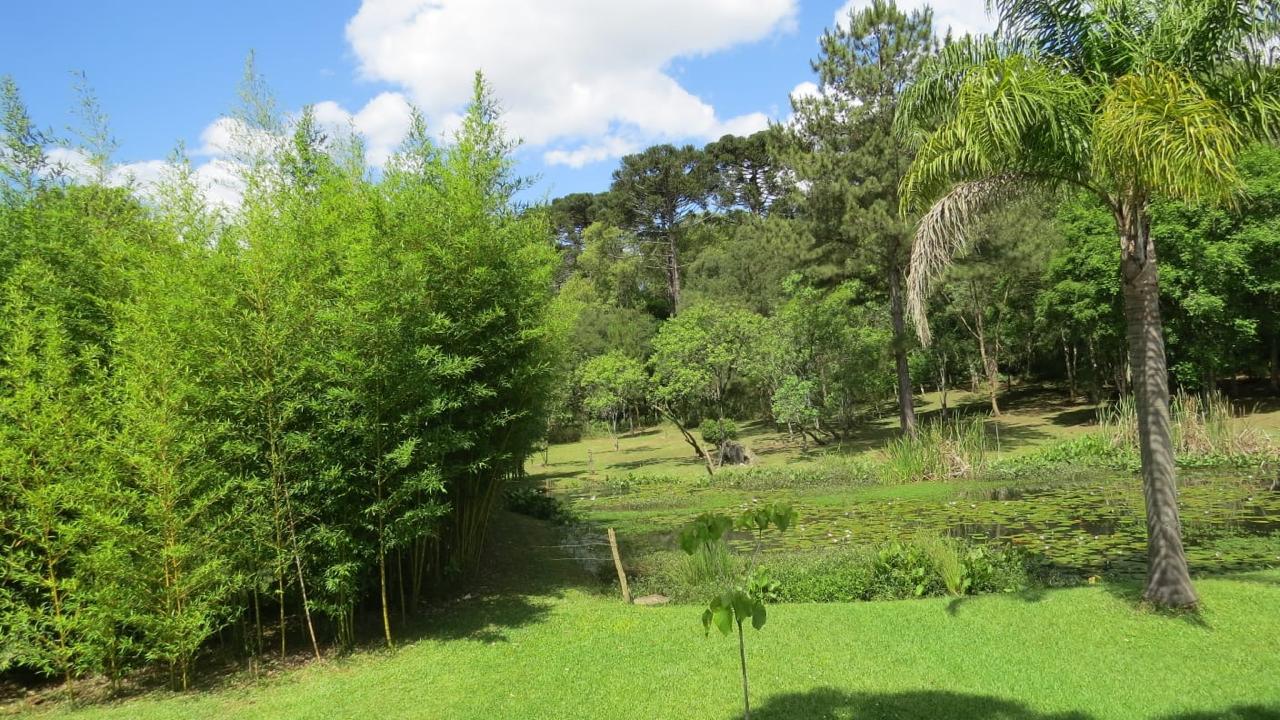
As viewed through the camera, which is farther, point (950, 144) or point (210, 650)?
point (210, 650)

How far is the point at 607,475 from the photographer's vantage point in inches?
854

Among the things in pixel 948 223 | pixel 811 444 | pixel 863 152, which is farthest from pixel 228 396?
pixel 811 444

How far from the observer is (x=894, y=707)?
173 inches

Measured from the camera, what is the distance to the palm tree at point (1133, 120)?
4.98 meters

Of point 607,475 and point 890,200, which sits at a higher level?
point 890,200

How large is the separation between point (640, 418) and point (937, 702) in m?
32.7

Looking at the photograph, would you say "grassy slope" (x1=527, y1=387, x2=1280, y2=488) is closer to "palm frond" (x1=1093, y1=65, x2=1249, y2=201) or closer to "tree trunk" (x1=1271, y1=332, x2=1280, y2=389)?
"tree trunk" (x1=1271, y1=332, x2=1280, y2=389)

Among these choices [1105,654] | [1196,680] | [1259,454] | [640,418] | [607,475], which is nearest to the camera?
[1196,680]

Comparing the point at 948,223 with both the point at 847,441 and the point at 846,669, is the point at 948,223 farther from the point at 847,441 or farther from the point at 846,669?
the point at 847,441

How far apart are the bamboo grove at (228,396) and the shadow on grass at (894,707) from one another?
3.51 m

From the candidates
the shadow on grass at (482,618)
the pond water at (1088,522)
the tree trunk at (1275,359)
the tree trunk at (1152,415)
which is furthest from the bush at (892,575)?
the tree trunk at (1275,359)

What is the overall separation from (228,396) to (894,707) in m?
5.42

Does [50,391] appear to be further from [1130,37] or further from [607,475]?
[607,475]

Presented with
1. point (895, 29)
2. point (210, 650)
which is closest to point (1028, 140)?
point (210, 650)
